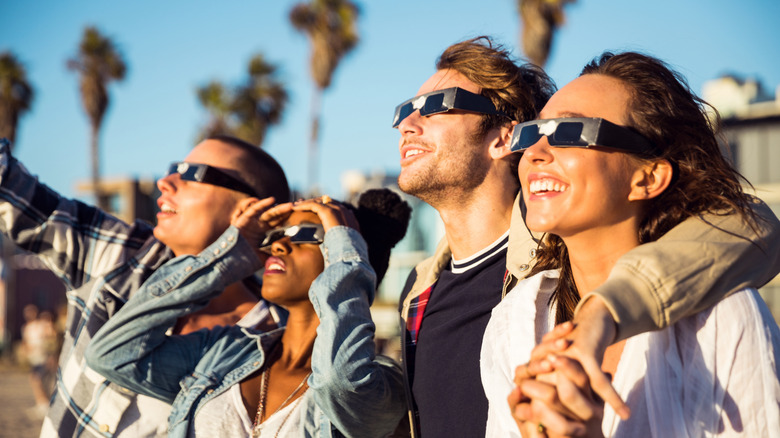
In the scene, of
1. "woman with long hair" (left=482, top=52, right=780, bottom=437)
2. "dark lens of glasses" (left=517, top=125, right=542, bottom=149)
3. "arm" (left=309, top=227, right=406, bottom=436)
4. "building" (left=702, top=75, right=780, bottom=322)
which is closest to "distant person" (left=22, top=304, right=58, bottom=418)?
"arm" (left=309, top=227, right=406, bottom=436)

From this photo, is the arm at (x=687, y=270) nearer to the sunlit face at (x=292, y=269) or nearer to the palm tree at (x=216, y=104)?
the sunlit face at (x=292, y=269)

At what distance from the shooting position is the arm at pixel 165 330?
3.30 meters

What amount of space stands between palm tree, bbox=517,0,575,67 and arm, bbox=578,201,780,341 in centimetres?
1588

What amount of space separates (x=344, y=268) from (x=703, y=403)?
1.55 metres

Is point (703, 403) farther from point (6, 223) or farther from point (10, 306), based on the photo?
point (10, 306)

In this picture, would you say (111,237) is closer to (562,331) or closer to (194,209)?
(194,209)

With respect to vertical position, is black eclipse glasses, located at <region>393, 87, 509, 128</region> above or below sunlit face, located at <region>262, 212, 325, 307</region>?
above

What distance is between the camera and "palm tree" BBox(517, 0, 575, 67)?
17266 millimetres

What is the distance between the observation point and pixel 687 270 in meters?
1.79

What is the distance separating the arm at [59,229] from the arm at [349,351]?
1492 mm

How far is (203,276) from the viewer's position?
3.41 metres

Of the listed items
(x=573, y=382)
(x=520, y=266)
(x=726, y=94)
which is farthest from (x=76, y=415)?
(x=726, y=94)

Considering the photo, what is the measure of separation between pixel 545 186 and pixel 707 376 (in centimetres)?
70

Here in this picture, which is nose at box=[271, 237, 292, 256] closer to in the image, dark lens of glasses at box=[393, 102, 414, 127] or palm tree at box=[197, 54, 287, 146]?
dark lens of glasses at box=[393, 102, 414, 127]
